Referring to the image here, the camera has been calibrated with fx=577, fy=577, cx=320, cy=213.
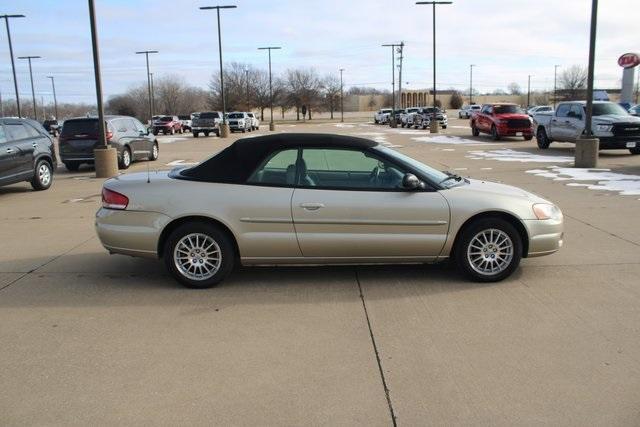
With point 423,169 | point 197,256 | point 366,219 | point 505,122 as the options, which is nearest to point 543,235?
point 423,169

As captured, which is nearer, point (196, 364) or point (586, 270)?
point (196, 364)

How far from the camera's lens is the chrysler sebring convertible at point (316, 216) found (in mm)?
5543

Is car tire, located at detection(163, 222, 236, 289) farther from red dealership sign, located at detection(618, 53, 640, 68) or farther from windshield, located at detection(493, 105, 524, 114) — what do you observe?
red dealership sign, located at detection(618, 53, 640, 68)

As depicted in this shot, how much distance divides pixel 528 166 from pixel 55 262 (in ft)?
45.3

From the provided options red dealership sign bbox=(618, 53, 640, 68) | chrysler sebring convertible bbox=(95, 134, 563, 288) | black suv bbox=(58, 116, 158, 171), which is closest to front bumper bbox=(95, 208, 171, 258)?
chrysler sebring convertible bbox=(95, 134, 563, 288)

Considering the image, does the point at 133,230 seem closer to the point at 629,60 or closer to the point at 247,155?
the point at 247,155

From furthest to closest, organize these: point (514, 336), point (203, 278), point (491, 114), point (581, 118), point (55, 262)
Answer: point (491, 114), point (581, 118), point (55, 262), point (203, 278), point (514, 336)

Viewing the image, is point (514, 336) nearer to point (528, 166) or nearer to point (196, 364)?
point (196, 364)

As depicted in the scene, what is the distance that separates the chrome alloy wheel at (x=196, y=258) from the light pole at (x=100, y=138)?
10.9 metres

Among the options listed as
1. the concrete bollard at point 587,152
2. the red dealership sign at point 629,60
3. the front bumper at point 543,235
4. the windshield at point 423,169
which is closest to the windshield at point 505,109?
the red dealership sign at point 629,60

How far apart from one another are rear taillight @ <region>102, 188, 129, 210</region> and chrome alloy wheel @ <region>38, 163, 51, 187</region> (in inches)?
340

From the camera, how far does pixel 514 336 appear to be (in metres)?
4.40

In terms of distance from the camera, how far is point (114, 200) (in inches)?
227

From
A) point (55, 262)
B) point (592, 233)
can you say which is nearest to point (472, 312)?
point (592, 233)
